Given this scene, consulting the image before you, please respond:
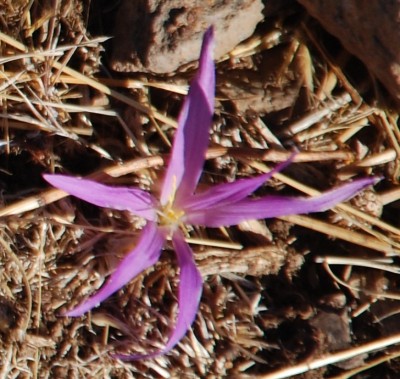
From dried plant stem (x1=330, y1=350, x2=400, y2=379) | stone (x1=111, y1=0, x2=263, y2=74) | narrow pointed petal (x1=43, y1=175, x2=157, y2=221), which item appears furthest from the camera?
dried plant stem (x1=330, y1=350, x2=400, y2=379)

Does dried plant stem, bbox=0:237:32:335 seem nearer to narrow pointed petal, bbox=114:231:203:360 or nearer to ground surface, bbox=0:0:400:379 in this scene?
ground surface, bbox=0:0:400:379

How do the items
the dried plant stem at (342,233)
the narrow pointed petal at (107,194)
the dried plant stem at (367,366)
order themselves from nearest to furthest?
1. the narrow pointed petal at (107,194)
2. the dried plant stem at (342,233)
3. the dried plant stem at (367,366)

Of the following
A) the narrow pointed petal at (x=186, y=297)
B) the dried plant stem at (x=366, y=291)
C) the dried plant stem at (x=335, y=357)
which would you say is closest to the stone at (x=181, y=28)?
the narrow pointed petal at (x=186, y=297)

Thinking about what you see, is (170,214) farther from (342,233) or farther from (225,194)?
(342,233)

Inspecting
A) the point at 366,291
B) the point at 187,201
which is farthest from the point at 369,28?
the point at 366,291

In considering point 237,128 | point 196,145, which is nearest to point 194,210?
point 196,145

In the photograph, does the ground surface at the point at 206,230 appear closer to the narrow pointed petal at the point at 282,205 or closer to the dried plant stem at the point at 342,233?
the dried plant stem at the point at 342,233

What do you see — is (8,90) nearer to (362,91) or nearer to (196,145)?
(196,145)

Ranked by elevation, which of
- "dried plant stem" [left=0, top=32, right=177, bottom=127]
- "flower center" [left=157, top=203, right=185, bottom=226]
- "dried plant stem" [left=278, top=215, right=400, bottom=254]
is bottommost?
"dried plant stem" [left=278, top=215, right=400, bottom=254]

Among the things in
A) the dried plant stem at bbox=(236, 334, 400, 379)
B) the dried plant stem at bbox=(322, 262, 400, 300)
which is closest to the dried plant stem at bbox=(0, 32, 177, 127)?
the dried plant stem at bbox=(322, 262, 400, 300)

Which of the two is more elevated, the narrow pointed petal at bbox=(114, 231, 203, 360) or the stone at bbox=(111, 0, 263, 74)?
the stone at bbox=(111, 0, 263, 74)
